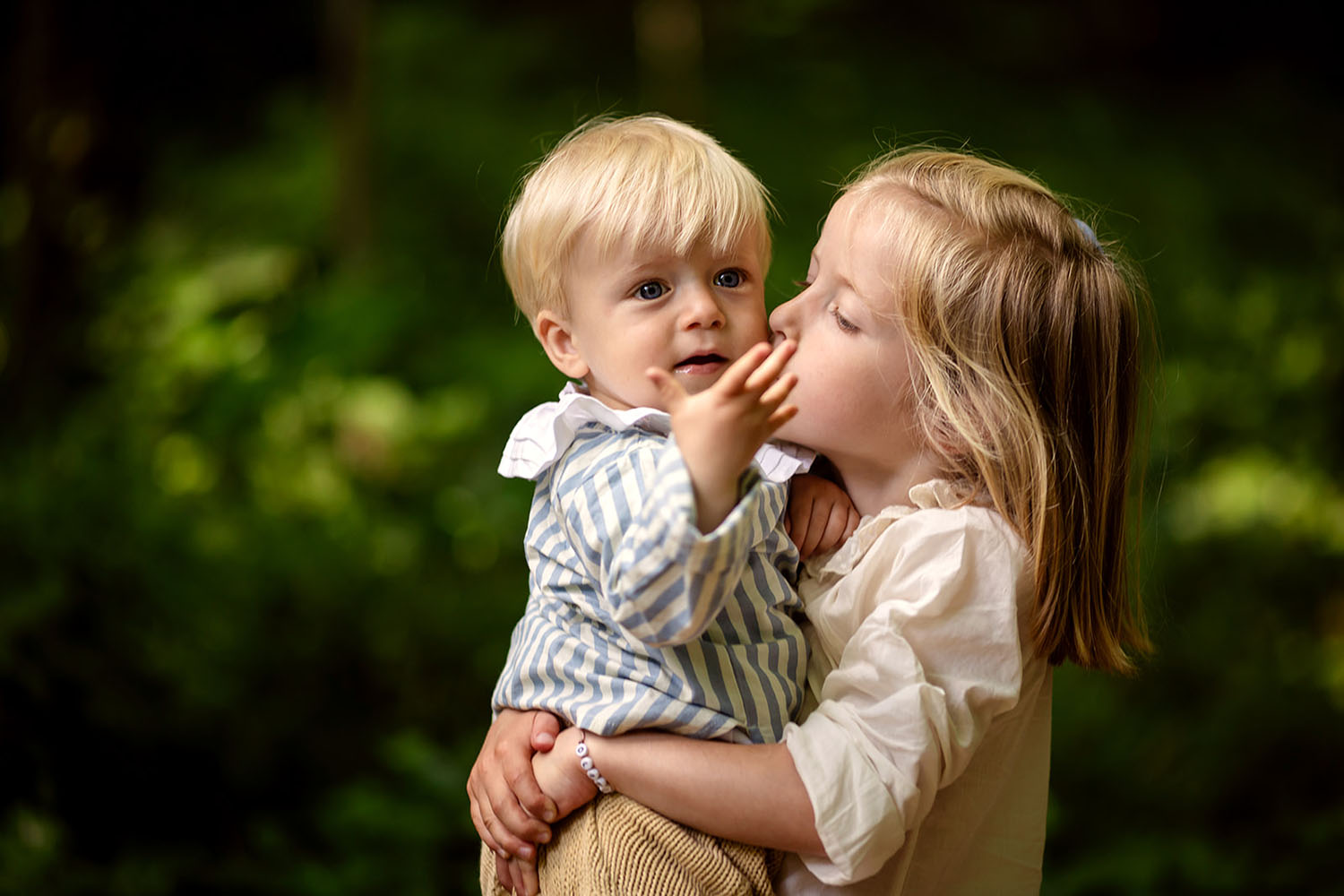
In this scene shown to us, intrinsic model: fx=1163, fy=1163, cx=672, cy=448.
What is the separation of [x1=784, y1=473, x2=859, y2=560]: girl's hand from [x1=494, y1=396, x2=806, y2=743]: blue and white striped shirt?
0.17ft

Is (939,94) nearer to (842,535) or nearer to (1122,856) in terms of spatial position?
(1122,856)

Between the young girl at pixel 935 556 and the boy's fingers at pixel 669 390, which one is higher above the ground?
the boy's fingers at pixel 669 390

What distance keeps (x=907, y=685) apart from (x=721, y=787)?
261 mm

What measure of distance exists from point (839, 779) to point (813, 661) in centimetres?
24

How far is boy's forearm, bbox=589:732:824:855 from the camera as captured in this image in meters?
1.43

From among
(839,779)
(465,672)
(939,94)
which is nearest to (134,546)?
(465,672)

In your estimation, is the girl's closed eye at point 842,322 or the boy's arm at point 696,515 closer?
the boy's arm at point 696,515

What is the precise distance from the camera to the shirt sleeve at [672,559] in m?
1.24

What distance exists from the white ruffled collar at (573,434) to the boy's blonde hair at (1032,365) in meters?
0.21

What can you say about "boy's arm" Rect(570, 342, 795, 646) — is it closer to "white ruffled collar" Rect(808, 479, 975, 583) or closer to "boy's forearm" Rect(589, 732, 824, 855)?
"boy's forearm" Rect(589, 732, 824, 855)

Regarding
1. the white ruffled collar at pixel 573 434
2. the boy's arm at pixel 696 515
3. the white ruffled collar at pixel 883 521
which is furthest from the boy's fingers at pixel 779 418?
the white ruffled collar at pixel 883 521

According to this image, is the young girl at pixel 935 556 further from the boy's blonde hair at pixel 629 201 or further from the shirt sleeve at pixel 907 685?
the boy's blonde hair at pixel 629 201

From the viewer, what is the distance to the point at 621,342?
1573mm

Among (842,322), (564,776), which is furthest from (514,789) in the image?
(842,322)
